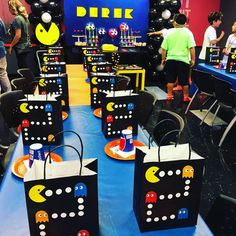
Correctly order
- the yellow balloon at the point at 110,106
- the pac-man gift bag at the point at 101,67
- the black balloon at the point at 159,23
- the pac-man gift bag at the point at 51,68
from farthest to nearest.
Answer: the black balloon at the point at 159,23
the pac-man gift bag at the point at 101,67
the pac-man gift bag at the point at 51,68
the yellow balloon at the point at 110,106

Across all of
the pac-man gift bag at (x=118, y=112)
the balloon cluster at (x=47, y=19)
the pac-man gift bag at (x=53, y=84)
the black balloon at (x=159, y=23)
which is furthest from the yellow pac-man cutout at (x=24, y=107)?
the black balloon at (x=159, y=23)

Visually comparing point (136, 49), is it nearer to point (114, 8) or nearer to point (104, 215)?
point (114, 8)

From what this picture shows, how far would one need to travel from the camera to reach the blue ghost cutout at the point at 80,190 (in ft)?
2.95

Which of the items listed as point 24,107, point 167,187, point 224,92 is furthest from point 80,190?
point 224,92

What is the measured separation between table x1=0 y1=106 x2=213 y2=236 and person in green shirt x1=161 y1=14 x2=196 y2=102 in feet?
9.34

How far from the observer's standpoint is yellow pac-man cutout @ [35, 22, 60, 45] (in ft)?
18.3

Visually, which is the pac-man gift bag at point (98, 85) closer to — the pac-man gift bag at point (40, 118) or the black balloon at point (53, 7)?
the pac-man gift bag at point (40, 118)

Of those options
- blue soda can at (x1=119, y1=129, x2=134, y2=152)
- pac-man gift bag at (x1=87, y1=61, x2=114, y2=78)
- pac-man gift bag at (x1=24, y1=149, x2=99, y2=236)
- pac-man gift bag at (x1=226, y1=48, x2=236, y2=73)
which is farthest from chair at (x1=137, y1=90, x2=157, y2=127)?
pac-man gift bag at (x1=226, y1=48, x2=236, y2=73)

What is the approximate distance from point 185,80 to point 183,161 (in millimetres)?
3715

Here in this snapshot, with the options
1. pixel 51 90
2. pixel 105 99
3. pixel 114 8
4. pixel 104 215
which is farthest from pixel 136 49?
pixel 104 215

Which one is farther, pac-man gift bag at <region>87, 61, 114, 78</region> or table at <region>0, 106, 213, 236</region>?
pac-man gift bag at <region>87, 61, 114, 78</region>

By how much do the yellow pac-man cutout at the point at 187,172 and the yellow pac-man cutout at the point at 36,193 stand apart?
0.46 metres

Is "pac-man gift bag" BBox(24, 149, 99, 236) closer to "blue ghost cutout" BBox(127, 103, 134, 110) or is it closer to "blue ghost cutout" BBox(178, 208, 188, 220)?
"blue ghost cutout" BBox(178, 208, 188, 220)

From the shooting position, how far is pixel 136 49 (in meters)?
5.92
